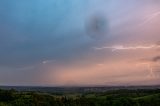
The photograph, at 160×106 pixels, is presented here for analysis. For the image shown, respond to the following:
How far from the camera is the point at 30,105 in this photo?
655 ft

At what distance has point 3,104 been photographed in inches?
7790

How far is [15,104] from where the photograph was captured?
199 m

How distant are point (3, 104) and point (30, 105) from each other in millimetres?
15510

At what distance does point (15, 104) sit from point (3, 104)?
22.4 ft

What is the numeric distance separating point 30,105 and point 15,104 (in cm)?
872
